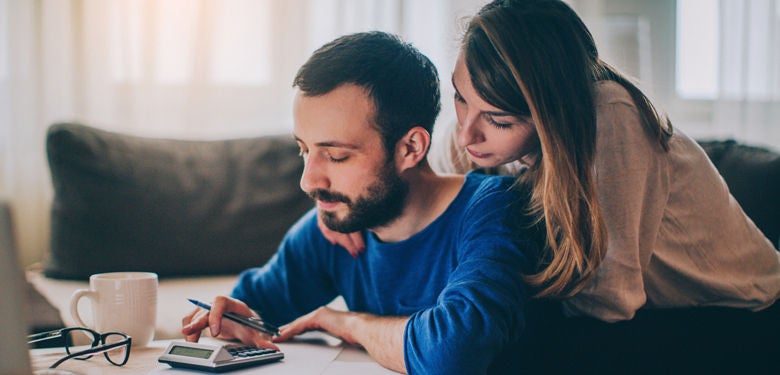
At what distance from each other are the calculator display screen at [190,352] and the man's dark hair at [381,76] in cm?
44

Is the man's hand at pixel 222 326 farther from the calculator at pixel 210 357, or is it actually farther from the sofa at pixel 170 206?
the sofa at pixel 170 206

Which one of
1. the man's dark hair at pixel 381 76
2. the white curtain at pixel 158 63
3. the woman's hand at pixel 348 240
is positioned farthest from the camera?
the white curtain at pixel 158 63

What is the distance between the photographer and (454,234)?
4.03ft

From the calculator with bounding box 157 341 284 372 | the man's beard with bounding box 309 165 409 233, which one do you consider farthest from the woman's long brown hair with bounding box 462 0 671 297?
the calculator with bounding box 157 341 284 372

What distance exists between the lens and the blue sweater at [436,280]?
100 cm

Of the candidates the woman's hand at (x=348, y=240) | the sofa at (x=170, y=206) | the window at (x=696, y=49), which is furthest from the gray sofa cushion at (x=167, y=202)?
the window at (x=696, y=49)

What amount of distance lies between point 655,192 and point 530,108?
27 centimetres

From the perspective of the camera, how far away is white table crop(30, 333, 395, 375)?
102 centimetres

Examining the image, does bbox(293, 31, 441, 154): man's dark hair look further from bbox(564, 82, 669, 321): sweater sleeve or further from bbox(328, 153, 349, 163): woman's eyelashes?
bbox(564, 82, 669, 321): sweater sleeve

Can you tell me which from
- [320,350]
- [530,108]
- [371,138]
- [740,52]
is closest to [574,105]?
[530,108]

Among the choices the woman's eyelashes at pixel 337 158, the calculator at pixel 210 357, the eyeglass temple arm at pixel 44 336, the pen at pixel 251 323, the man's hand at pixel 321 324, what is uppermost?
the woman's eyelashes at pixel 337 158

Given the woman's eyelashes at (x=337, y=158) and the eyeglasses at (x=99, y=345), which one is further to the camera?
the woman's eyelashes at (x=337, y=158)

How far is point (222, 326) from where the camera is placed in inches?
49.5

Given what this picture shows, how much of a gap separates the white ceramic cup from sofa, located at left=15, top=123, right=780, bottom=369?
0.72m
